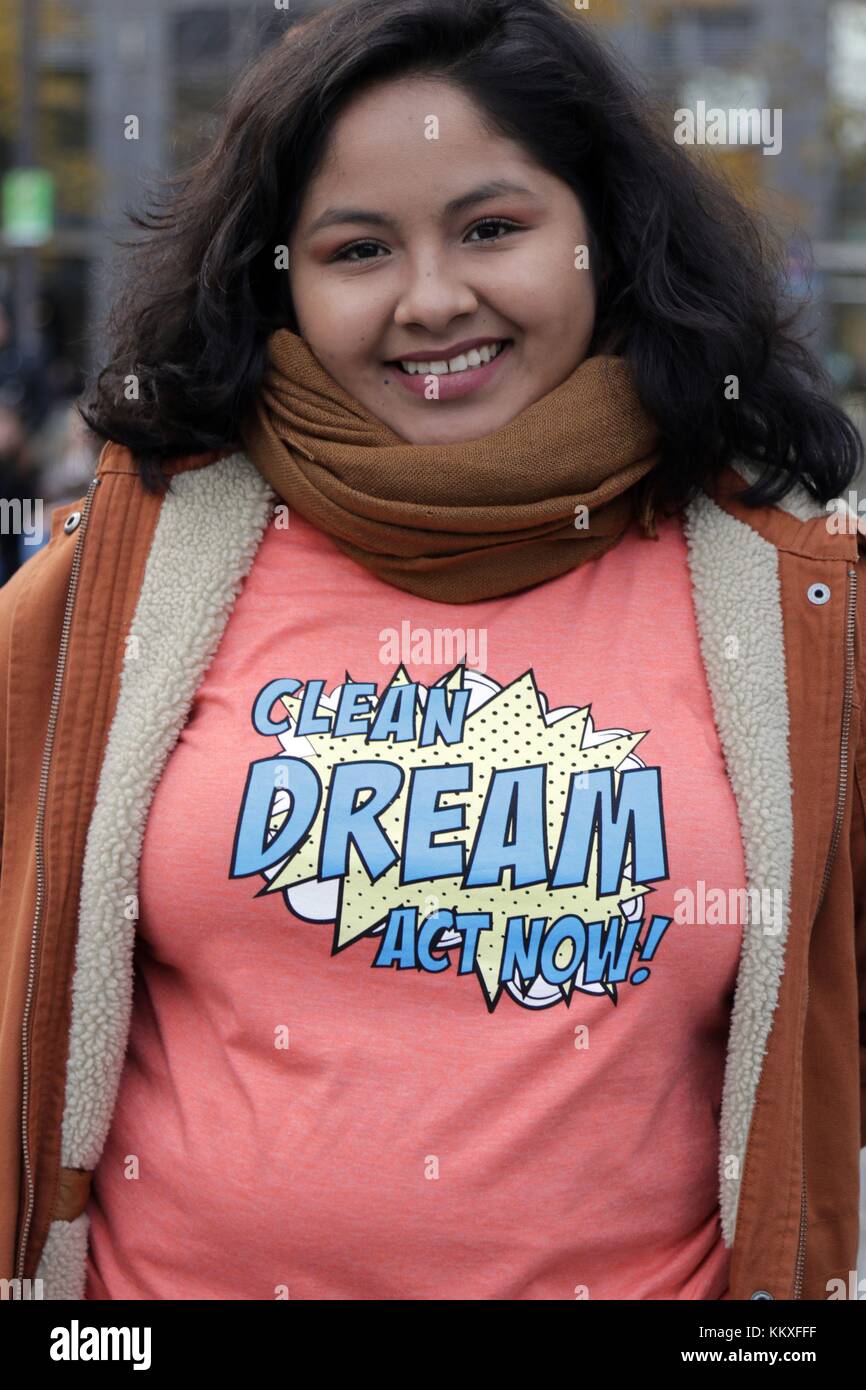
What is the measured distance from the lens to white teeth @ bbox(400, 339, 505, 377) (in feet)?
6.89

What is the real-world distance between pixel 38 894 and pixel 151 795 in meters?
0.19

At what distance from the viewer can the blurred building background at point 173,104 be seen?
14672mm

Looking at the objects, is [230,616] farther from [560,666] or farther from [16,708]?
[560,666]

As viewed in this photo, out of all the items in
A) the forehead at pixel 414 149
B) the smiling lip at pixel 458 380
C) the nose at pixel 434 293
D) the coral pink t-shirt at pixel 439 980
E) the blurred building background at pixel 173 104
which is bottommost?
the coral pink t-shirt at pixel 439 980

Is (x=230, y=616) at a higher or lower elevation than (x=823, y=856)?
higher

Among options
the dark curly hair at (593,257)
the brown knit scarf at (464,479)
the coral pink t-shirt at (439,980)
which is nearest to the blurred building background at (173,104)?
the dark curly hair at (593,257)

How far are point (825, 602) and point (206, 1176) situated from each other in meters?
1.06

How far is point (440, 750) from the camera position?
201 cm

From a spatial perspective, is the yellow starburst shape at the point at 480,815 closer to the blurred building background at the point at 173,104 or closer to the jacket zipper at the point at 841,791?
the jacket zipper at the point at 841,791

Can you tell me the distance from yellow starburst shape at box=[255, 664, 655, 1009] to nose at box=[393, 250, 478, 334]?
1.49 feet

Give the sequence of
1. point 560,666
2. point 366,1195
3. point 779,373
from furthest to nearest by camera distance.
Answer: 1. point 779,373
2. point 560,666
3. point 366,1195

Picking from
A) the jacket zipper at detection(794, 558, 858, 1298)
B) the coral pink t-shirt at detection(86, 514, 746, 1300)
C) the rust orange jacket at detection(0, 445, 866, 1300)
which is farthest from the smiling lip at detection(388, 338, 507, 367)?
the jacket zipper at detection(794, 558, 858, 1298)
